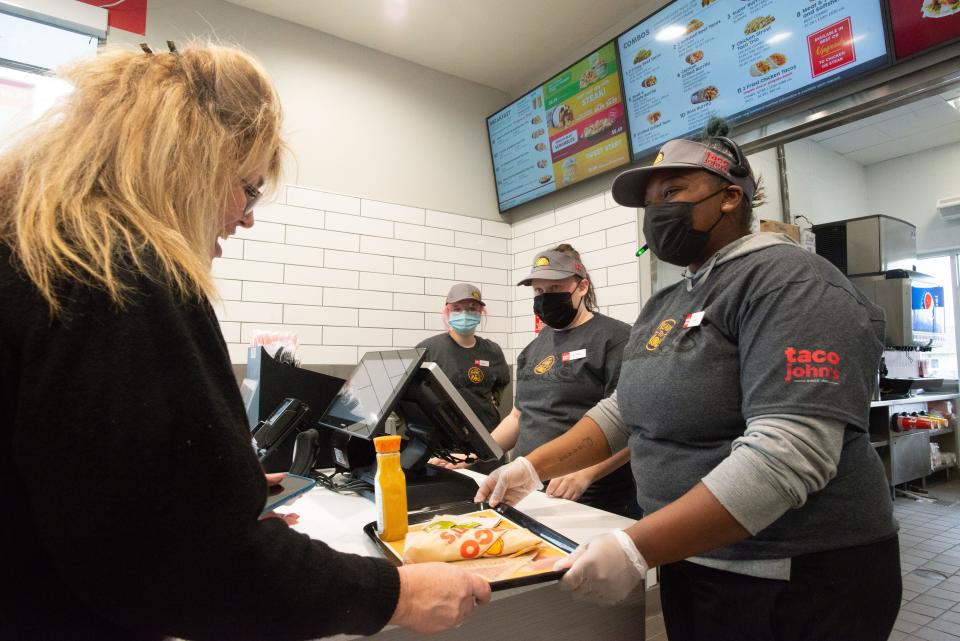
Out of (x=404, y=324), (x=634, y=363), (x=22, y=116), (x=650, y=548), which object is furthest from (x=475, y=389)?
(x=22, y=116)

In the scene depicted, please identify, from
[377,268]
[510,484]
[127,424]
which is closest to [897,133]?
[377,268]

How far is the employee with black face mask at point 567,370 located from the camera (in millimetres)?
2009

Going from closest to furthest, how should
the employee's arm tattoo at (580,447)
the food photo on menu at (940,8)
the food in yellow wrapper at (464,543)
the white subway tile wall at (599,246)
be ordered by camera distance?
the food in yellow wrapper at (464,543)
the employee's arm tattoo at (580,447)
the food photo on menu at (940,8)
the white subway tile wall at (599,246)

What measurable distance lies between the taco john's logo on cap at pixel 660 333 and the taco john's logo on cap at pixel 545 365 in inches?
37.0

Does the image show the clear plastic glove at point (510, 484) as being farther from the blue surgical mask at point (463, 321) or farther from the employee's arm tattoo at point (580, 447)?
the blue surgical mask at point (463, 321)

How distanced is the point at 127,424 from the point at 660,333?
40.8 inches

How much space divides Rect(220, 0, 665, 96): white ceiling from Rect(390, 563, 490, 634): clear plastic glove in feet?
11.5

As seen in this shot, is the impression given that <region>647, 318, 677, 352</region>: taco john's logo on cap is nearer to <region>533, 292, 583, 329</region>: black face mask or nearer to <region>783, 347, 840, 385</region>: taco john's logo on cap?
<region>783, 347, 840, 385</region>: taco john's logo on cap

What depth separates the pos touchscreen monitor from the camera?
1.43m

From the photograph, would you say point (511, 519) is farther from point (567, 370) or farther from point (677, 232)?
point (567, 370)

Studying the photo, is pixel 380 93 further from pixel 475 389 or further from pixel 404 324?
pixel 475 389

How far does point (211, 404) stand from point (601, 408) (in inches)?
46.7

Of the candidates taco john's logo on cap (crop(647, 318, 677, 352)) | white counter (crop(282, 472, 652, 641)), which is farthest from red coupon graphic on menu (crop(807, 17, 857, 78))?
white counter (crop(282, 472, 652, 641))

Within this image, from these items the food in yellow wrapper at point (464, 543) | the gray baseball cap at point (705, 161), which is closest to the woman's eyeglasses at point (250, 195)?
the food in yellow wrapper at point (464, 543)
